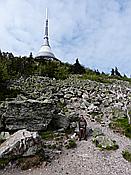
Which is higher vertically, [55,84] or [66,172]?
[55,84]

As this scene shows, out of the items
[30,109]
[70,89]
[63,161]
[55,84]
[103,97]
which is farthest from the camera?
[55,84]

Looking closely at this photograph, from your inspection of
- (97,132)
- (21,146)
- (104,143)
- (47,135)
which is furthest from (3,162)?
(97,132)

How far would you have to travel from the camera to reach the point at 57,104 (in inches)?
1390

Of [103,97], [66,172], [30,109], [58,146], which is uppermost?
[103,97]

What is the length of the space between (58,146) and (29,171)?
14.0ft

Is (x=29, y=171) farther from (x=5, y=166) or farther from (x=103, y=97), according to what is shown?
(x=103, y=97)

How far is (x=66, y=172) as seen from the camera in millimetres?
20422

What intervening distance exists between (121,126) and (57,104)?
8.58 m

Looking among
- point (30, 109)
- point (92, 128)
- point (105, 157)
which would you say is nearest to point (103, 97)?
point (92, 128)

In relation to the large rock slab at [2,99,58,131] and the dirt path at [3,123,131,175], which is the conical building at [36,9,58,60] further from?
the dirt path at [3,123,131,175]

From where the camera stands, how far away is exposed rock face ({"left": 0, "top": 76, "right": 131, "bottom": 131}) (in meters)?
27.4

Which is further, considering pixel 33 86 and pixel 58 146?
pixel 33 86

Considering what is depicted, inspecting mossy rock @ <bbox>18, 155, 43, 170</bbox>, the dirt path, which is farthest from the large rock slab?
mossy rock @ <bbox>18, 155, 43, 170</bbox>

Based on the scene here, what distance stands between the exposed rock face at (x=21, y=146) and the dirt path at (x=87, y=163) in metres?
1.21
